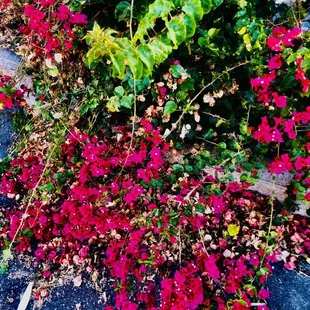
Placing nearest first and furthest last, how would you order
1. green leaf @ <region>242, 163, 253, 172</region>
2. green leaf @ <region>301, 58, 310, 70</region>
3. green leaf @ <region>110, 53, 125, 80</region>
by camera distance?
green leaf @ <region>110, 53, 125, 80</region> < green leaf @ <region>301, 58, 310, 70</region> < green leaf @ <region>242, 163, 253, 172</region>

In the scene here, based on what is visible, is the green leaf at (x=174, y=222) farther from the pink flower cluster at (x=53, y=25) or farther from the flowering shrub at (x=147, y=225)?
the pink flower cluster at (x=53, y=25)

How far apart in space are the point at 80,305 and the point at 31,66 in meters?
1.73

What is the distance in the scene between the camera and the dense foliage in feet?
6.71

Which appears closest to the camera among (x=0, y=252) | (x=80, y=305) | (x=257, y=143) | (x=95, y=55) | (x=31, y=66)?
(x=95, y=55)

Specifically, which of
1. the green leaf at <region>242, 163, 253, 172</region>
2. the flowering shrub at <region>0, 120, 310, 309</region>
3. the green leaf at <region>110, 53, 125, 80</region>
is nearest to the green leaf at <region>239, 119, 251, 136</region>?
the green leaf at <region>242, 163, 253, 172</region>

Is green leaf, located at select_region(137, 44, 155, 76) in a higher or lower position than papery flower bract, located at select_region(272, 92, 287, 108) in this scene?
higher

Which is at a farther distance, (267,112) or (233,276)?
(267,112)

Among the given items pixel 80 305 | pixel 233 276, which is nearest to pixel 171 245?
pixel 233 276

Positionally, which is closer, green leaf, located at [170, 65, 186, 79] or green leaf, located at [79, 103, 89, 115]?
green leaf, located at [170, 65, 186, 79]

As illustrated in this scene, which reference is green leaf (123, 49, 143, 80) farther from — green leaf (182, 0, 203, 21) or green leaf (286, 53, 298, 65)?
green leaf (286, 53, 298, 65)

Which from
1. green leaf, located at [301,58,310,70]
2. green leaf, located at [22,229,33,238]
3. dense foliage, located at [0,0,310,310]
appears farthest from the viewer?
green leaf, located at [22,229,33,238]

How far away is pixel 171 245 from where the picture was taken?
234 cm

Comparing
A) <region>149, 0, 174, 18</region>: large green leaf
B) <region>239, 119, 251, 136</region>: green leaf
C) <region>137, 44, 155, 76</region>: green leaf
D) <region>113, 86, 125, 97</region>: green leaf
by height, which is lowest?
<region>239, 119, 251, 136</region>: green leaf

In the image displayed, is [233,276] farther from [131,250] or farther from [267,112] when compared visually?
[267,112]
